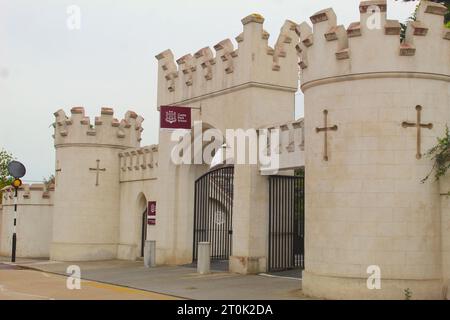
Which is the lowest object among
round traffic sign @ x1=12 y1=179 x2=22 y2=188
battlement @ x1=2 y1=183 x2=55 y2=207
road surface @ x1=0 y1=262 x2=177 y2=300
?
road surface @ x1=0 y1=262 x2=177 y2=300

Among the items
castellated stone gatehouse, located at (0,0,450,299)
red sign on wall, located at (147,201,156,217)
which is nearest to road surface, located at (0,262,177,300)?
castellated stone gatehouse, located at (0,0,450,299)

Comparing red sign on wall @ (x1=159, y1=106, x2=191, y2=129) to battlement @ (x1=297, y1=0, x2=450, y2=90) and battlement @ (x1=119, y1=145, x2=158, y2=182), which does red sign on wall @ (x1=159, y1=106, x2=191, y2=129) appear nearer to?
battlement @ (x1=119, y1=145, x2=158, y2=182)

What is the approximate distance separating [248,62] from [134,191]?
9098 mm

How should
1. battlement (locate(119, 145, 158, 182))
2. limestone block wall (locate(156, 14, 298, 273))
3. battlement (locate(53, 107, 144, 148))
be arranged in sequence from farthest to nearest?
battlement (locate(53, 107, 144, 148)), battlement (locate(119, 145, 158, 182)), limestone block wall (locate(156, 14, 298, 273))

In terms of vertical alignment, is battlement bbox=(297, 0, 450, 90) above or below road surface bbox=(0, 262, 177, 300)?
above

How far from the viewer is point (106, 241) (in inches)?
1063

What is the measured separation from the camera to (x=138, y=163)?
26.1 m

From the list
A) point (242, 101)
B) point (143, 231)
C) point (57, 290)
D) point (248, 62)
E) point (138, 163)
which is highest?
point (248, 62)

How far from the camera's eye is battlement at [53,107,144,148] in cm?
2709

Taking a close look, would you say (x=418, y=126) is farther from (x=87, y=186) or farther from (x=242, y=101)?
(x=87, y=186)

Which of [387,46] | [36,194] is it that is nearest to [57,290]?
[387,46]

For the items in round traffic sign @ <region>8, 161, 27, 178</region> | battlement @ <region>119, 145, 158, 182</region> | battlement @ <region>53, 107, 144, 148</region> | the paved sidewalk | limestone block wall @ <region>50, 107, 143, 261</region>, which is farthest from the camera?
battlement @ <region>53, 107, 144, 148</region>

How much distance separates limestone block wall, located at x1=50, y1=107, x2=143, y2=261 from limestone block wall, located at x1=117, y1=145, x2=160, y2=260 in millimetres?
408
